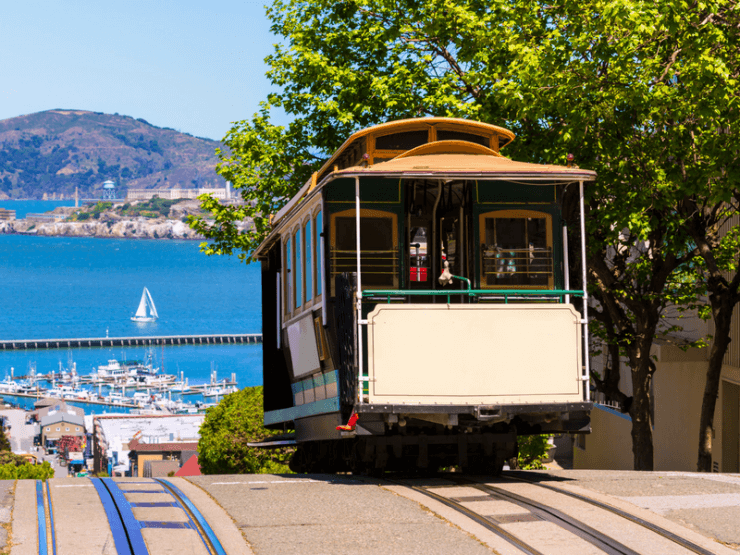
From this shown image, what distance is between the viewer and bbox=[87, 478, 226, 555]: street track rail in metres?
7.48

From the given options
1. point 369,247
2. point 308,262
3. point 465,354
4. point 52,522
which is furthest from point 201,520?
point 308,262

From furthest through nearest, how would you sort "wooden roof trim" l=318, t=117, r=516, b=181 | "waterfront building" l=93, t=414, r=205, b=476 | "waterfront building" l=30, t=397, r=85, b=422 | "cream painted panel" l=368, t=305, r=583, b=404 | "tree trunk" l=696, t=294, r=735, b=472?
"waterfront building" l=30, t=397, r=85, b=422 < "waterfront building" l=93, t=414, r=205, b=476 < "tree trunk" l=696, t=294, r=735, b=472 < "wooden roof trim" l=318, t=117, r=516, b=181 < "cream painted panel" l=368, t=305, r=583, b=404

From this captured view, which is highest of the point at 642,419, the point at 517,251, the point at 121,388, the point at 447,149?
the point at 447,149

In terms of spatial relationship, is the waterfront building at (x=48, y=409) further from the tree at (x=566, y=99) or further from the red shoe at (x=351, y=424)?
the red shoe at (x=351, y=424)

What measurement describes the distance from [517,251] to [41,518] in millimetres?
6230

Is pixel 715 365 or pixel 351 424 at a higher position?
pixel 715 365

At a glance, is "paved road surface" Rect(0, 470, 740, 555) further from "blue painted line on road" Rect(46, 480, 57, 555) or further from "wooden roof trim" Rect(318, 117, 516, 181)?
"wooden roof trim" Rect(318, 117, 516, 181)

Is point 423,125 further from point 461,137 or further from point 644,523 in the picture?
point 644,523

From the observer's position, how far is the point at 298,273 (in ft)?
44.4

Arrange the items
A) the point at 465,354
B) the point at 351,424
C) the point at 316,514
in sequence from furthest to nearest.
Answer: the point at 351,424 → the point at 465,354 → the point at 316,514

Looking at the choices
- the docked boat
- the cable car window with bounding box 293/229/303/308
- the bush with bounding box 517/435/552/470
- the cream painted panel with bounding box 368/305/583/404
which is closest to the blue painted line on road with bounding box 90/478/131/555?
the cream painted panel with bounding box 368/305/583/404

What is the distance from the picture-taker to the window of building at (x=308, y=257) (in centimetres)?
1249

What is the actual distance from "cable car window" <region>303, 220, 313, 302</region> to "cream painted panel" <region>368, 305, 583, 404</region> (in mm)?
2395

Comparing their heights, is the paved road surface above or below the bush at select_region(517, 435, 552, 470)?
above
